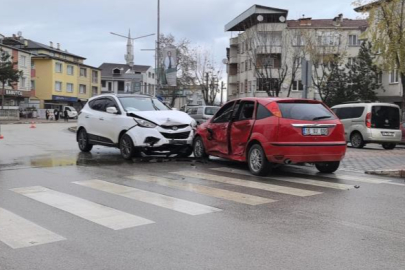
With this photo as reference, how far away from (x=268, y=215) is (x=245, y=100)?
4486 millimetres

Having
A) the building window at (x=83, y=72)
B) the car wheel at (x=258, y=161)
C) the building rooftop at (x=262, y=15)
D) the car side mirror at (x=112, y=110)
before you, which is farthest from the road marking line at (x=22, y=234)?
the building window at (x=83, y=72)

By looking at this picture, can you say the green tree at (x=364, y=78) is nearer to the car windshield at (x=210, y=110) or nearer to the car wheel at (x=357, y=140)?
the car windshield at (x=210, y=110)

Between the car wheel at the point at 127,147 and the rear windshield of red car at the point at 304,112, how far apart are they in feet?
13.8

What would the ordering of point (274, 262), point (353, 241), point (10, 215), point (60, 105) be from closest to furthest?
point (274, 262) < point (353, 241) < point (10, 215) < point (60, 105)

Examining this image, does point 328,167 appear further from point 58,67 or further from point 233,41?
point 58,67

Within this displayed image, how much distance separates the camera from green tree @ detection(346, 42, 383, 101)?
43.3 meters

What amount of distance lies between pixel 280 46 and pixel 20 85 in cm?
3939

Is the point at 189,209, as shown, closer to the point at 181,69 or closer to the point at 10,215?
the point at 10,215

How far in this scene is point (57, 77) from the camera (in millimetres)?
69750

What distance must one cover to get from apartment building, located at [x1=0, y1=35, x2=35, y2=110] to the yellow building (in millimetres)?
2151

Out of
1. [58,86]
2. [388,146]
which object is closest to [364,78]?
[388,146]

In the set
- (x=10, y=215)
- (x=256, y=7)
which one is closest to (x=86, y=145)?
(x=10, y=215)

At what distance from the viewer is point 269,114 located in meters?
9.12

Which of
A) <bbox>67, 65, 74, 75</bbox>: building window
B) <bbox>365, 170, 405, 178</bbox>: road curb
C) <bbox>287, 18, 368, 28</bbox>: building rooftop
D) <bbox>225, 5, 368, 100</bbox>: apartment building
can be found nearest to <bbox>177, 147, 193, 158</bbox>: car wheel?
<bbox>365, 170, 405, 178</bbox>: road curb
